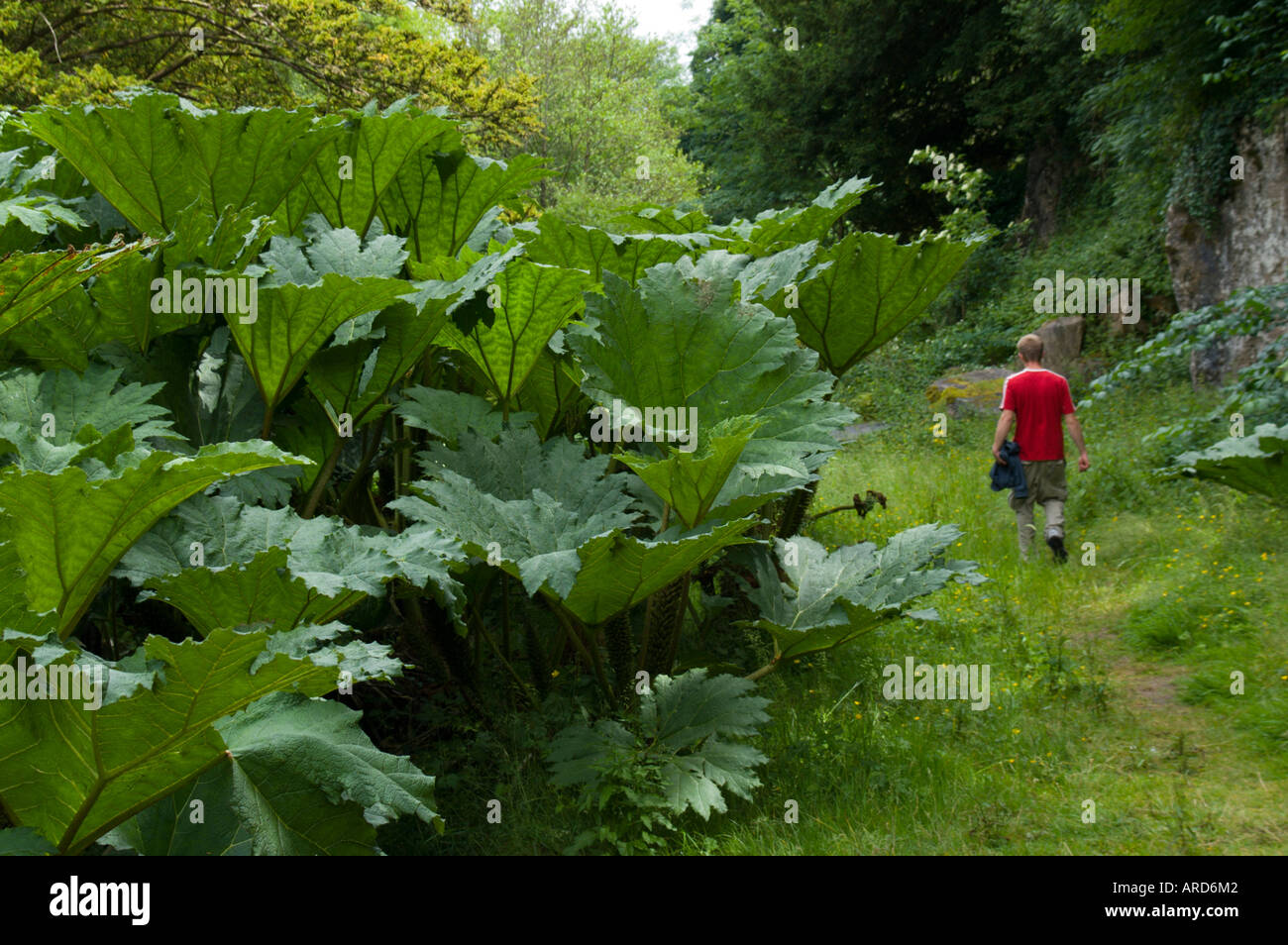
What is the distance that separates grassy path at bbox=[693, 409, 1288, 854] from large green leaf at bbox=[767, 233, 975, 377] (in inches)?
50.5

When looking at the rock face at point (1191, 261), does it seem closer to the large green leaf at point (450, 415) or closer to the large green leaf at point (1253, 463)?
the large green leaf at point (1253, 463)

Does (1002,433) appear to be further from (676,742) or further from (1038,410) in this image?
(676,742)

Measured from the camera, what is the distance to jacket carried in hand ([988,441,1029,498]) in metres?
6.91

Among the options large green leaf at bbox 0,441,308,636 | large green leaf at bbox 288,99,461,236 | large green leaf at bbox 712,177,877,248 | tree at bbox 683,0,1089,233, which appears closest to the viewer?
large green leaf at bbox 0,441,308,636

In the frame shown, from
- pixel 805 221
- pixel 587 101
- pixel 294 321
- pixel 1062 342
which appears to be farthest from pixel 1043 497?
pixel 587 101

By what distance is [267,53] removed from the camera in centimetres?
1077

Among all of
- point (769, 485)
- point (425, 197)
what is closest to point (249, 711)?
point (769, 485)

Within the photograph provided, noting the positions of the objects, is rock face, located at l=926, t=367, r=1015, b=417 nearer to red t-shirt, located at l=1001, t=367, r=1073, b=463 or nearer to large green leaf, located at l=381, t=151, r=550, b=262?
red t-shirt, located at l=1001, t=367, r=1073, b=463

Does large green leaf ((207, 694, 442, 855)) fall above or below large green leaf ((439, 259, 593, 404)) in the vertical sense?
below

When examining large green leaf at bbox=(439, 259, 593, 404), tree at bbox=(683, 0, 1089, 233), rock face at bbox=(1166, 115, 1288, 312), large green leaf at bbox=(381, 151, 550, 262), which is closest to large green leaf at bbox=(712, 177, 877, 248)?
large green leaf at bbox=(381, 151, 550, 262)

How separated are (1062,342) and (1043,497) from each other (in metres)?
7.87

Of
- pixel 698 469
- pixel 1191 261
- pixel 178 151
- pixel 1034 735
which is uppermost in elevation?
pixel 1191 261

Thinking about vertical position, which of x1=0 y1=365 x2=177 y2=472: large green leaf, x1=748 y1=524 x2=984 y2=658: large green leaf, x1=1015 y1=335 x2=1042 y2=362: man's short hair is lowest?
x1=748 y1=524 x2=984 y2=658: large green leaf

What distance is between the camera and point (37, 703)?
4.64ft
